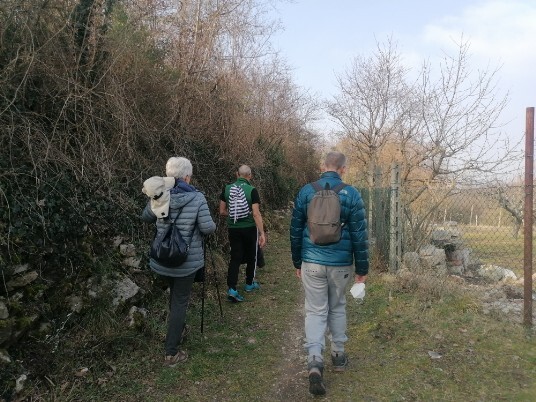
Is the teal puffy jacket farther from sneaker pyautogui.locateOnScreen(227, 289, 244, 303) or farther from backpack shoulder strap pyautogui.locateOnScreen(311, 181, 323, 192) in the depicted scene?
sneaker pyautogui.locateOnScreen(227, 289, 244, 303)

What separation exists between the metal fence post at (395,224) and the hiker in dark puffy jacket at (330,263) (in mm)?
3483

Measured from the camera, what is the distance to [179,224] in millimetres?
3875

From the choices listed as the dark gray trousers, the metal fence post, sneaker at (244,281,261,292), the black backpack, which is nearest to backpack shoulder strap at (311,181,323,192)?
the black backpack

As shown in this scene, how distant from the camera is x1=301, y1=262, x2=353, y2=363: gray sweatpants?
12.1 ft

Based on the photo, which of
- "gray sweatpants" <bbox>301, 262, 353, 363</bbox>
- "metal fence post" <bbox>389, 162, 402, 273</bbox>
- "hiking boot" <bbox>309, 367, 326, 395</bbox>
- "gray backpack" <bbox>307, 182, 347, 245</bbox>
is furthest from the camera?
"metal fence post" <bbox>389, 162, 402, 273</bbox>

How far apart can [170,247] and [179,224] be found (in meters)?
0.25

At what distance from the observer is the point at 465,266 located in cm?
972

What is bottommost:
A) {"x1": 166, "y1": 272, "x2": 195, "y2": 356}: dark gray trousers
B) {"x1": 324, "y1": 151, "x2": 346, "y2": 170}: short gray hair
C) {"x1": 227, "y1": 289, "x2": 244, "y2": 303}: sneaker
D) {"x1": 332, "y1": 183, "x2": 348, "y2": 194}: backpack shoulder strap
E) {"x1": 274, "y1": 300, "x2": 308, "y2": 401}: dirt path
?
{"x1": 274, "y1": 300, "x2": 308, "y2": 401}: dirt path

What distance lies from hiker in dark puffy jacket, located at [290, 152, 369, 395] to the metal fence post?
11.4 ft

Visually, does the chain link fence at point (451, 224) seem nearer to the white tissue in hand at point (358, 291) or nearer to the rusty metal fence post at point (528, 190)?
the rusty metal fence post at point (528, 190)

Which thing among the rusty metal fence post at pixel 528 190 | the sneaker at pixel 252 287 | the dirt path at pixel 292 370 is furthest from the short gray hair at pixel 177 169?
the rusty metal fence post at pixel 528 190

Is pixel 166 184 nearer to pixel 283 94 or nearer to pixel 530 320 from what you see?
pixel 530 320

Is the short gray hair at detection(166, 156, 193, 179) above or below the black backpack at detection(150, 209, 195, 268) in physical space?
above

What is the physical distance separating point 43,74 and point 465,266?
943 centimetres
